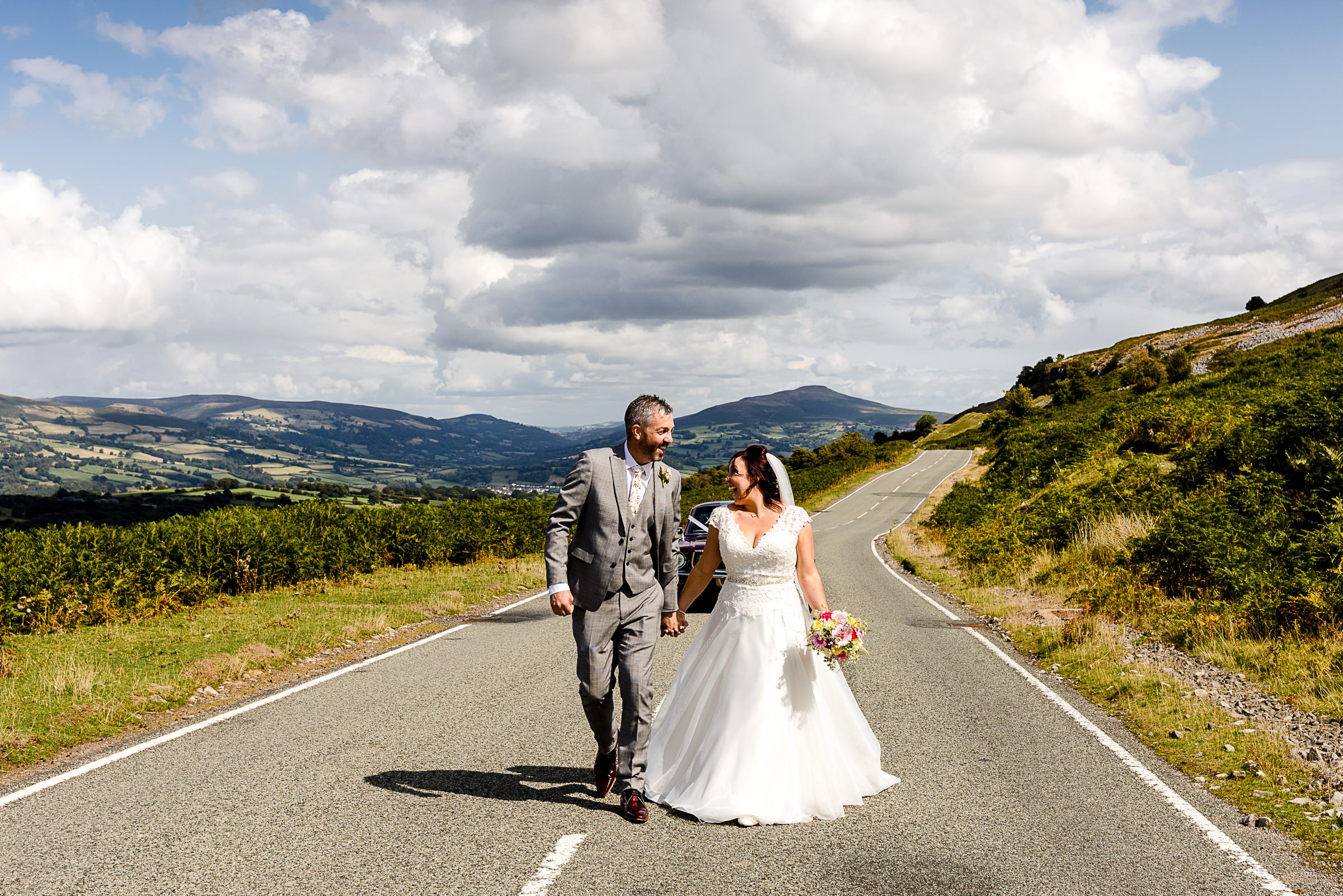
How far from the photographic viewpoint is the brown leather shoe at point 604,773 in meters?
5.22

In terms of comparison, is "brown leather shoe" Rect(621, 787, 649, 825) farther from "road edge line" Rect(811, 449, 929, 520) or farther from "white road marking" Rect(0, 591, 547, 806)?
"road edge line" Rect(811, 449, 929, 520)

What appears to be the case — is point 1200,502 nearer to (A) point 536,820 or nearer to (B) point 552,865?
(A) point 536,820

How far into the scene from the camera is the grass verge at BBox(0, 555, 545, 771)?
281 inches

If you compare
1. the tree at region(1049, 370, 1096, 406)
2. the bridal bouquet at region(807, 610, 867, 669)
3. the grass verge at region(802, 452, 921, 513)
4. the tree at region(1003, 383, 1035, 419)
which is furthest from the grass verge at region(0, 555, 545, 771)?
the tree at region(1003, 383, 1035, 419)

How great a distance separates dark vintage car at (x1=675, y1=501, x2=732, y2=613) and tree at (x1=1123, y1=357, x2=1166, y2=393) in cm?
5433

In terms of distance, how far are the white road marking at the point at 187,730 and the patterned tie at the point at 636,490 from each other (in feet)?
13.7

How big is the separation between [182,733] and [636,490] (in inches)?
183

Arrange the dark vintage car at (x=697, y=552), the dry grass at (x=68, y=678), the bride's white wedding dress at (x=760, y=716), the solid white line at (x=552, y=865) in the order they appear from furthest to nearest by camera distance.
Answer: the dark vintage car at (x=697, y=552) < the dry grass at (x=68, y=678) < the bride's white wedding dress at (x=760, y=716) < the solid white line at (x=552, y=865)

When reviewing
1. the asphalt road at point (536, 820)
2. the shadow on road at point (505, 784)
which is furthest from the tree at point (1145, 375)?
the shadow on road at point (505, 784)

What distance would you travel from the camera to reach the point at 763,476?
5406mm

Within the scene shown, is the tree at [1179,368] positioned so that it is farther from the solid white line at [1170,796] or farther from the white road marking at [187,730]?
the white road marking at [187,730]

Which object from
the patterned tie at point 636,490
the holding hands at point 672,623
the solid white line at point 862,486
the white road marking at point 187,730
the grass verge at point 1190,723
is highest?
the patterned tie at point 636,490

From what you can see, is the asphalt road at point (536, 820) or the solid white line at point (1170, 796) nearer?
the asphalt road at point (536, 820)

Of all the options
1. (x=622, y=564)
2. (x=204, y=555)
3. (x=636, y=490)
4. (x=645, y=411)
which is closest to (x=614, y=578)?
(x=622, y=564)
